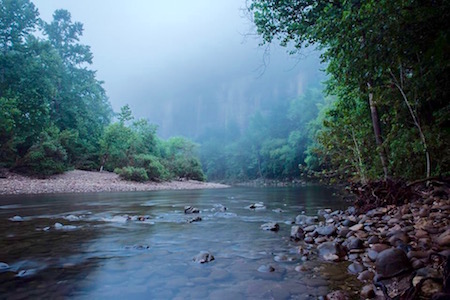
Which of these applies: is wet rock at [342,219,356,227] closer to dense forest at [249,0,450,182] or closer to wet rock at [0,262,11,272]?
dense forest at [249,0,450,182]

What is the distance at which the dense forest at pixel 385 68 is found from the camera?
4125mm

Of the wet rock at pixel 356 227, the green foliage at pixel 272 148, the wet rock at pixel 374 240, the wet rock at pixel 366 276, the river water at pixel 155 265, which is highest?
the green foliage at pixel 272 148

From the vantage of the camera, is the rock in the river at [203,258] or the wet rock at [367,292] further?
the rock in the river at [203,258]

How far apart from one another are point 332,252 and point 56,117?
33359 mm

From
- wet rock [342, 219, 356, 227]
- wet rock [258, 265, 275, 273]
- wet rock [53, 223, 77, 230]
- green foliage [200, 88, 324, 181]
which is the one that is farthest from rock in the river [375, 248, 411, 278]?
green foliage [200, 88, 324, 181]

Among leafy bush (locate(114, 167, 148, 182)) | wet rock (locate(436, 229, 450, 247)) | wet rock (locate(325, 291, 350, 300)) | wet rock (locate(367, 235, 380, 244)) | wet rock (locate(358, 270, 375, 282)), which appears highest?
leafy bush (locate(114, 167, 148, 182))

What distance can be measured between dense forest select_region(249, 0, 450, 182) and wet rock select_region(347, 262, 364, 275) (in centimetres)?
323

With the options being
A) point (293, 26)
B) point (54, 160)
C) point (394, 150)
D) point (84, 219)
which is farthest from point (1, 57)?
point (394, 150)

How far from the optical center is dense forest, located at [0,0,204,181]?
20.7 meters

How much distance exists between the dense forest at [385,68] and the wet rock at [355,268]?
3235 mm

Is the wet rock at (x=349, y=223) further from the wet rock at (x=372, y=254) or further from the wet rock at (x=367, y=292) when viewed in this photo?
the wet rock at (x=367, y=292)

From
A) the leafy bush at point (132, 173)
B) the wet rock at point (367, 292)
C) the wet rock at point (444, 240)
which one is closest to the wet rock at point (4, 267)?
the wet rock at point (367, 292)

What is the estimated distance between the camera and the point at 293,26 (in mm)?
8703

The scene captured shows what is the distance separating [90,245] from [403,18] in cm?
563
